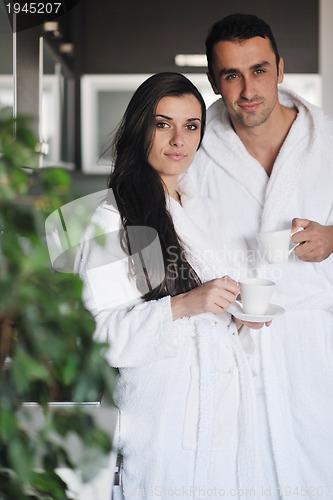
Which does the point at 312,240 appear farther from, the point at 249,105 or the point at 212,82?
the point at 212,82

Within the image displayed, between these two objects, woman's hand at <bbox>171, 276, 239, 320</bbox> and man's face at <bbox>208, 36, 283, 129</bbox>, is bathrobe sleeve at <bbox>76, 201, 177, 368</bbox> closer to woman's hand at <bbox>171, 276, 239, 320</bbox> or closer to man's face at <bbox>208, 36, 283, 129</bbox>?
woman's hand at <bbox>171, 276, 239, 320</bbox>

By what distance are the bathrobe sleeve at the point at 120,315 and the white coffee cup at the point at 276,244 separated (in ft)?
0.75

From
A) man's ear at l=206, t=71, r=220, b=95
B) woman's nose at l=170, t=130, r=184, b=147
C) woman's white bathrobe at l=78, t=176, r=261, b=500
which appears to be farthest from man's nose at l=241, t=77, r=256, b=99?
woman's white bathrobe at l=78, t=176, r=261, b=500

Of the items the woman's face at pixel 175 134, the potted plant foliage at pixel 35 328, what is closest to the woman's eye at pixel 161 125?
the woman's face at pixel 175 134

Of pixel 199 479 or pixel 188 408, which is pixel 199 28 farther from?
pixel 199 479

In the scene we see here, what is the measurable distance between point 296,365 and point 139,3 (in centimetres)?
94

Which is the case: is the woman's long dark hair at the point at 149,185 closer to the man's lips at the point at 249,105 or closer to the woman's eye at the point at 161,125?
the woman's eye at the point at 161,125

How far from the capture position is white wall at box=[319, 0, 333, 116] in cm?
172

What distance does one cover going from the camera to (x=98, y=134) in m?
1.81

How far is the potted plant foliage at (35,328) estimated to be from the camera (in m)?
0.56

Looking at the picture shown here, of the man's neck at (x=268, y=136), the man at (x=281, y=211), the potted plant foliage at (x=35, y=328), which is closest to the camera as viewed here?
the potted plant foliage at (x=35, y=328)

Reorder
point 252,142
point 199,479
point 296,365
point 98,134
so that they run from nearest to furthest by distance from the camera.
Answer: point 199,479
point 296,365
point 252,142
point 98,134

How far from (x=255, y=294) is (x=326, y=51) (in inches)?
29.2

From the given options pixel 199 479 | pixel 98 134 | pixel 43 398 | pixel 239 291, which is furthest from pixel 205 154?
pixel 43 398
